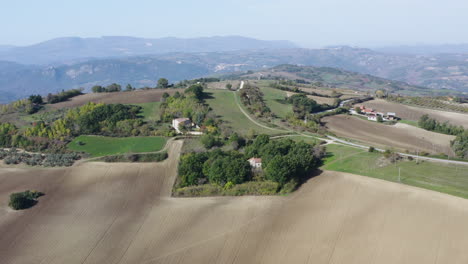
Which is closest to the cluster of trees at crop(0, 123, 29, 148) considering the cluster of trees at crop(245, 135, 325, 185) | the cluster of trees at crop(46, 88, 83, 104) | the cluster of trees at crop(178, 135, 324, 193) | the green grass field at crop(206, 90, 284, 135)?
the cluster of trees at crop(46, 88, 83, 104)

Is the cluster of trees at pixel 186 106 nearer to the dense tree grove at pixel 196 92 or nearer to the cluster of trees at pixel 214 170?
the dense tree grove at pixel 196 92

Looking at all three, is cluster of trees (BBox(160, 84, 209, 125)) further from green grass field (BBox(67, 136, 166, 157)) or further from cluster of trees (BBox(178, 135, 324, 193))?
cluster of trees (BBox(178, 135, 324, 193))

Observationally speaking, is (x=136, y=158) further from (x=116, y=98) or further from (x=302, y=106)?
(x=302, y=106)

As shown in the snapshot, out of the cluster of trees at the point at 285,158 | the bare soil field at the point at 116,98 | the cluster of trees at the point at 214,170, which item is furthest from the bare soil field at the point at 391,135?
the bare soil field at the point at 116,98

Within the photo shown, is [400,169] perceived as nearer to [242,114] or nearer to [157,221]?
[157,221]

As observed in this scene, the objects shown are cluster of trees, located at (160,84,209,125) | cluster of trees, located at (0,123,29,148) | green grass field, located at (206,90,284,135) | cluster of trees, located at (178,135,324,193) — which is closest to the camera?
cluster of trees, located at (178,135,324,193)

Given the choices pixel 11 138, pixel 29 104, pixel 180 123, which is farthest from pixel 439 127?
pixel 29 104

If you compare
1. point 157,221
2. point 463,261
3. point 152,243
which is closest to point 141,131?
point 157,221
